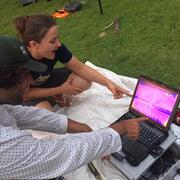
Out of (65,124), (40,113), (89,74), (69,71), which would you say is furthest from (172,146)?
(69,71)

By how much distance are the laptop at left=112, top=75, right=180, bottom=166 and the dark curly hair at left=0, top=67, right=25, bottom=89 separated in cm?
84

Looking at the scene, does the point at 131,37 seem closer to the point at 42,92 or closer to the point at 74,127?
the point at 42,92

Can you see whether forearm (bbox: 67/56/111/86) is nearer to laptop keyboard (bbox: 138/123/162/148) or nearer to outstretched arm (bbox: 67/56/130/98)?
outstretched arm (bbox: 67/56/130/98)

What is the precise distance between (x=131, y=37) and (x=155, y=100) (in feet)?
6.70

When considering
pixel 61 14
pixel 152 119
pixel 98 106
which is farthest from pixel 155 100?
pixel 61 14

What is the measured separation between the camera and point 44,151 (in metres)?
1.59

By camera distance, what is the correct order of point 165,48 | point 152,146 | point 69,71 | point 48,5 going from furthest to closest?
point 48,5 → point 165,48 → point 69,71 → point 152,146

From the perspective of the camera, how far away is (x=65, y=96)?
3102 millimetres

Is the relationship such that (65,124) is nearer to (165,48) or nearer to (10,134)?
(10,134)

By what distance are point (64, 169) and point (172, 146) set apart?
85cm

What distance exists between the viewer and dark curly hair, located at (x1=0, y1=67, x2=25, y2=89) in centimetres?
159

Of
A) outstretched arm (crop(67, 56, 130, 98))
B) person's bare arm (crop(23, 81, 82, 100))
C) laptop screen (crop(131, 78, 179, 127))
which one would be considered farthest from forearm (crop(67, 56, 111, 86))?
laptop screen (crop(131, 78, 179, 127))

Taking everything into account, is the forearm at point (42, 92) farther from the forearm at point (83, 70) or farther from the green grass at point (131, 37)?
the green grass at point (131, 37)

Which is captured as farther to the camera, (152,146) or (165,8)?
(165,8)
